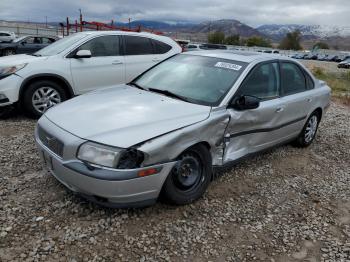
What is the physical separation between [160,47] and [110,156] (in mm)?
5057

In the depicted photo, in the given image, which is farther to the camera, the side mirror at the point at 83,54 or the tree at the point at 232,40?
the tree at the point at 232,40

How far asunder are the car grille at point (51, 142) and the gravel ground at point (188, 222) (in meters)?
0.55

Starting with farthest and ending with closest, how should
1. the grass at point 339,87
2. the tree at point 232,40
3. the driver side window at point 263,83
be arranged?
the tree at point 232,40, the grass at point 339,87, the driver side window at point 263,83

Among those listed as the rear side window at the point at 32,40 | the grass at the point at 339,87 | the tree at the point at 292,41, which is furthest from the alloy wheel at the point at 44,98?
the tree at the point at 292,41

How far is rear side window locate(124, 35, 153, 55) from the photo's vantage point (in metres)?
7.15

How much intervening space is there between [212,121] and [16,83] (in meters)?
3.80

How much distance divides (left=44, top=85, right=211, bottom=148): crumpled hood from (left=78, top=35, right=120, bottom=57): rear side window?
2746 millimetres

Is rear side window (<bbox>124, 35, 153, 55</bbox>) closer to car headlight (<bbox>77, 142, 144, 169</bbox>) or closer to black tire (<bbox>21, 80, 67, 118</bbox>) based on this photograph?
black tire (<bbox>21, 80, 67, 118</bbox>)

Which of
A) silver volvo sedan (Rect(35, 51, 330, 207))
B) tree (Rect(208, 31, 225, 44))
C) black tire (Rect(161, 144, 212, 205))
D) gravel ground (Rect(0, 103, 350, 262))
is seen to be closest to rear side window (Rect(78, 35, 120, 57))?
silver volvo sedan (Rect(35, 51, 330, 207))

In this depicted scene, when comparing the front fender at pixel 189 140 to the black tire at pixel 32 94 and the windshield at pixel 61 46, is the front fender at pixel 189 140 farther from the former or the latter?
the windshield at pixel 61 46

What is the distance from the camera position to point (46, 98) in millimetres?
6289

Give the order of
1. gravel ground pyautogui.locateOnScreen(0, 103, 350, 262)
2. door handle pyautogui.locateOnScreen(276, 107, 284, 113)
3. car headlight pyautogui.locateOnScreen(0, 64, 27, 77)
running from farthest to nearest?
car headlight pyautogui.locateOnScreen(0, 64, 27, 77)
door handle pyautogui.locateOnScreen(276, 107, 284, 113)
gravel ground pyautogui.locateOnScreen(0, 103, 350, 262)

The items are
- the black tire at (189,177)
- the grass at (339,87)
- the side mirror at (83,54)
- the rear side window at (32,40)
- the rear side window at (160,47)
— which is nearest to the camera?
the black tire at (189,177)

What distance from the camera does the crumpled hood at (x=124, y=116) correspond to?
3.13 metres
